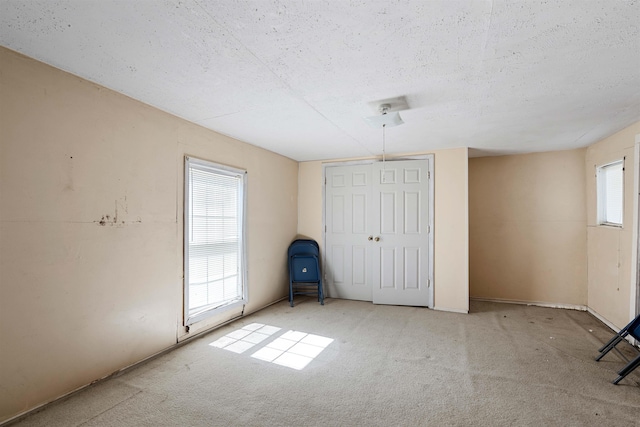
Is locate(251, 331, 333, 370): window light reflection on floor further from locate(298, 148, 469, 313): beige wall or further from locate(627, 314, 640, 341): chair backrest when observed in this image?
locate(627, 314, 640, 341): chair backrest

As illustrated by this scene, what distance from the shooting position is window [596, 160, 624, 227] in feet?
12.0

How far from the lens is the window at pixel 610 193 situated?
12.0 feet

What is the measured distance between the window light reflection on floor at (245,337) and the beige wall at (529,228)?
3472 mm

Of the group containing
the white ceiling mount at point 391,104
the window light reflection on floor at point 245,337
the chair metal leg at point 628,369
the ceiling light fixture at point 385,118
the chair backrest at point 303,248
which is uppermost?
the white ceiling mount at point 391,104

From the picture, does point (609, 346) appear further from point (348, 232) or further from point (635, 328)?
point (348, 232)

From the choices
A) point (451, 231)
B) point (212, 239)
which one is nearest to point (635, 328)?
point (451, 231)

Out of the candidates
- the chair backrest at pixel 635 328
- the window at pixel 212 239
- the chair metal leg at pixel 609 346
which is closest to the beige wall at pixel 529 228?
the chair metal leg at pixel 609 346

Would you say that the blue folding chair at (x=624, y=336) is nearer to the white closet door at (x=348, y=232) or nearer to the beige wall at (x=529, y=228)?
the beige wall at (x=529, y=228)

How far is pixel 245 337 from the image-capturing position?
3.36m

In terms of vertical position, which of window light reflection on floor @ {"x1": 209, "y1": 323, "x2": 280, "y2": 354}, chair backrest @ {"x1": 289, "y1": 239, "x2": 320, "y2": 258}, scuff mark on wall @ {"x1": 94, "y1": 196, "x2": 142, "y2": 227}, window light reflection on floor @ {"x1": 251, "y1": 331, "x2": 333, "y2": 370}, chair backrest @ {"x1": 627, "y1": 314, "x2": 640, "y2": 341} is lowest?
window light reflection on floor @ {"x1": 251, "y1": 331, "x2": 333, "y2": 370}

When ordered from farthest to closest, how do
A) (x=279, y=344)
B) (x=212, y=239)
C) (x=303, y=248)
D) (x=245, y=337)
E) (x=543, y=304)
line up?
(x=303, y=248) → (x=543, y=304) → (x=212, y=239) → (x=245, y=337) → (x=279, y=344)

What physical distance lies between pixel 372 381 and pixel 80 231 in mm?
2531

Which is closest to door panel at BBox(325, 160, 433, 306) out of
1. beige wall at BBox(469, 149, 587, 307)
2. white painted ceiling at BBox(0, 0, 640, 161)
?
beige wall at BBox(469, 149, 587, 307)

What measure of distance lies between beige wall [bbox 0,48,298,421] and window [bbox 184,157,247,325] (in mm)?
167
